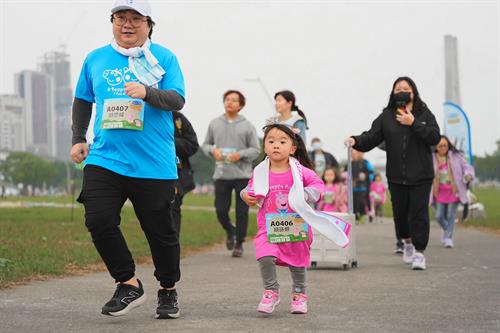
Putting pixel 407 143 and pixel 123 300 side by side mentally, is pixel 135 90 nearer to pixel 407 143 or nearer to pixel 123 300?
pixel 123 300

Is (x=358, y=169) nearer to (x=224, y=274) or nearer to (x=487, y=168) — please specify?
(x=224, y=274)

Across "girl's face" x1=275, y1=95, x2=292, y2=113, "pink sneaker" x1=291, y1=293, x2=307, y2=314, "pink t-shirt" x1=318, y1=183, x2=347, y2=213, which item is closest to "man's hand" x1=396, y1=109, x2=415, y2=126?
"girl's face" x1=275, y1=95, x2=292, y2=113

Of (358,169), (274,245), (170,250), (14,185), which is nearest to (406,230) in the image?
(274,245)

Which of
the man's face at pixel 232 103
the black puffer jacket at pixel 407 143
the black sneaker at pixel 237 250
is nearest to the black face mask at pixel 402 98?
the black puffer jacket at pixel 407 143

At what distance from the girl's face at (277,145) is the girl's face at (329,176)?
34.6 feet

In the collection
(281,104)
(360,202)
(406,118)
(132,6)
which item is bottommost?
(360,202)

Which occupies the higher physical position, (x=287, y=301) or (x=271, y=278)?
(x=271, y=278)

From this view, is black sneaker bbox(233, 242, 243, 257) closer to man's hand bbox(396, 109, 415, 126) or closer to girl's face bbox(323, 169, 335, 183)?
man's hand bbox(396, 109, 415, 126)

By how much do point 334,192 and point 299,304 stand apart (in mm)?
10970

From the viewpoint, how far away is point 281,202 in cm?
710

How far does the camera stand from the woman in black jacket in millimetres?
10531

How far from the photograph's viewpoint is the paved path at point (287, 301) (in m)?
6.11

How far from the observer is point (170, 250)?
6559 mm

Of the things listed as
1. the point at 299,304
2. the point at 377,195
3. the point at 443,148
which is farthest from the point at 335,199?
the point at 299,304
